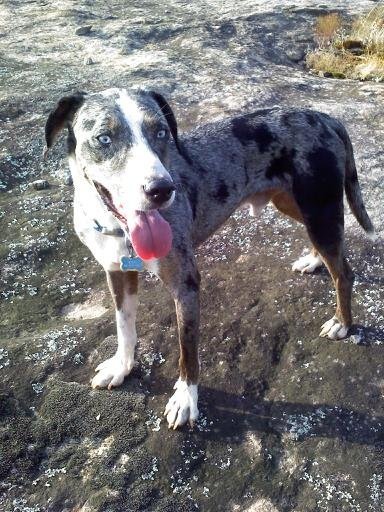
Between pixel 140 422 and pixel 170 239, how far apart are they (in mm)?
1191

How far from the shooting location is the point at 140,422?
144 inches

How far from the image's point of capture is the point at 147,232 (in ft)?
10.2

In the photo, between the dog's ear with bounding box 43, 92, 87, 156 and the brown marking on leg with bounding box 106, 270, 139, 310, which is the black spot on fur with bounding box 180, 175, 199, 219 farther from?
the dog's ear with bounding box 43, 92, 87, 156

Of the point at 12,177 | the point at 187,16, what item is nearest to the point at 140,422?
the point at 12,177

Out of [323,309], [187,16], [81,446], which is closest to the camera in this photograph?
[81,446]

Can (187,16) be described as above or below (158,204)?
below

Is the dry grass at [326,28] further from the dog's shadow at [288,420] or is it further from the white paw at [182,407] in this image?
the white paw at [182,407]

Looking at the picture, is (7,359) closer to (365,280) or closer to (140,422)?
(140,422)

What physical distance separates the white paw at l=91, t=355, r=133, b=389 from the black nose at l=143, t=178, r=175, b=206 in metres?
1.37

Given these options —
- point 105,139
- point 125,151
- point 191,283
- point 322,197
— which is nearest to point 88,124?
point 105,139

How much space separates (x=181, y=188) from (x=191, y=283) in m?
0.62

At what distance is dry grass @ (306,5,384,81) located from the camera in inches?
320

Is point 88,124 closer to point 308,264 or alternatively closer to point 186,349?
point 186,349

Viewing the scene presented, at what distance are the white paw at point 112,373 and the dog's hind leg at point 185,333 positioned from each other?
1.27 ft
